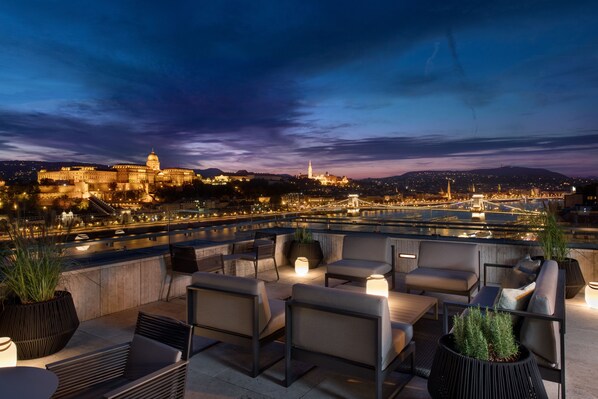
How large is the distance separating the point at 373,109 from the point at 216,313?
19.3 m

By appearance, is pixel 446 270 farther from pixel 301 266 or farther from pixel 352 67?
pixel 352 67

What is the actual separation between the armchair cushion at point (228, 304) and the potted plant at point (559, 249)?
13.4 ft

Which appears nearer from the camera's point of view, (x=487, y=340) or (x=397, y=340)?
(x=487, y=340)

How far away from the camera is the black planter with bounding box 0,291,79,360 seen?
3.21 metres

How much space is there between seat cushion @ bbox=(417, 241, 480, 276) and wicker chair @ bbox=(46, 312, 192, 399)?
390 centimetres

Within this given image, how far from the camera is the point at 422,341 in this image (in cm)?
346

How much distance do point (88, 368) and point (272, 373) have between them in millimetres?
1442

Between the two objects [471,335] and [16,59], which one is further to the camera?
[16,59]

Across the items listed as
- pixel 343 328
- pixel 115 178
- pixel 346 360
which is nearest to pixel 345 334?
pixel 343 328

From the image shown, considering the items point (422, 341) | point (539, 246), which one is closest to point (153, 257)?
point (422, 341)

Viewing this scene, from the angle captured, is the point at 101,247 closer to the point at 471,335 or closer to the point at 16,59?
the point at 471,335

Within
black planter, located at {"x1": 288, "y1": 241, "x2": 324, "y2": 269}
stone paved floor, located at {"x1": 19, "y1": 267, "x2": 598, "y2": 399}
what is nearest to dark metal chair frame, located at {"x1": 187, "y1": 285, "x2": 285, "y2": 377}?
stone paved floor, located at {"x1": 19, "y1": 267, "x2": 598, "y2": 399}

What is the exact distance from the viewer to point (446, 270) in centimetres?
495

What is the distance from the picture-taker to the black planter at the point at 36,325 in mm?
3207
